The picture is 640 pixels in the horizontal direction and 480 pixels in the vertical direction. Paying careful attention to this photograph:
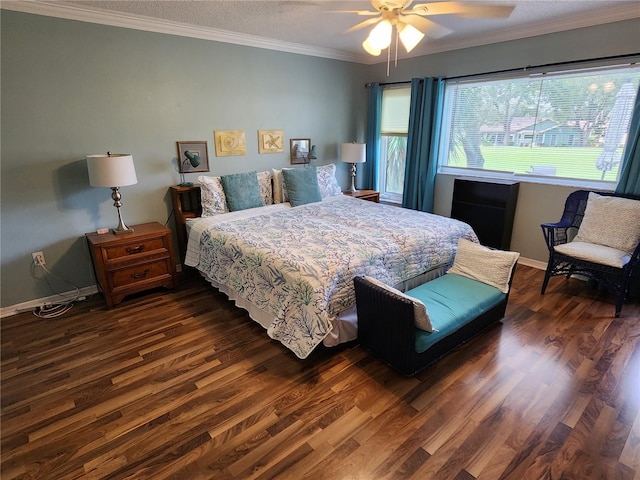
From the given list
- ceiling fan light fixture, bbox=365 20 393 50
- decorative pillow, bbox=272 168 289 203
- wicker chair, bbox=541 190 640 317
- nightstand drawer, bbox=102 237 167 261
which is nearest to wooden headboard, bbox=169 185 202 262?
nightstand drawer, bbox=102 237 167 261

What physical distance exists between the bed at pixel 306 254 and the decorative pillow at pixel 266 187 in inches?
4.4

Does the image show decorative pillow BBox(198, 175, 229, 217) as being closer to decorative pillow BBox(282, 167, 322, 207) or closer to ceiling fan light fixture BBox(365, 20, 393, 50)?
decorative pillow BBox(282, 167, 322, 207)

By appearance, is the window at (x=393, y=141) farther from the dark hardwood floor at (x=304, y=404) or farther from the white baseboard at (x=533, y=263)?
the dark hardwood floor at (x=304, y=404)

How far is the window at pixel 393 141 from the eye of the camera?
481cm

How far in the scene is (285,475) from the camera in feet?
5.12

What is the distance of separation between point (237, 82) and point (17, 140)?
6.73 ft

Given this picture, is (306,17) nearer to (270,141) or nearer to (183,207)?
(270,141)

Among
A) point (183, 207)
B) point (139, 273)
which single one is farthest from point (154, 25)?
point (139, 273)

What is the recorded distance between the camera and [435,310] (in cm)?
225

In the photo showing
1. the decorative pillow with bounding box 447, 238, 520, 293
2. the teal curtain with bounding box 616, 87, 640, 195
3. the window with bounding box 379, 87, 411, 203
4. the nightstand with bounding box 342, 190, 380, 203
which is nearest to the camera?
the decorative pillow with bounding box 447, 238, 520, 293

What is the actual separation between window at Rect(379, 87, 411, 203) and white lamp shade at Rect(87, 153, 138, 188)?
3.49 meters

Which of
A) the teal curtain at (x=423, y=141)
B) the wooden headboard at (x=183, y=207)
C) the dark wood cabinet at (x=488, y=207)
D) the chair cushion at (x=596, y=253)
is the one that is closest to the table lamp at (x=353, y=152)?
the teal curtain at (x=423, y=141)

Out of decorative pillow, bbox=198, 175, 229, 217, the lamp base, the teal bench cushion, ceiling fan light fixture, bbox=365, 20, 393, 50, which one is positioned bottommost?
the teal bench cushion

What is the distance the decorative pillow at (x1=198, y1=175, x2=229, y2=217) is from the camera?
346 cm
